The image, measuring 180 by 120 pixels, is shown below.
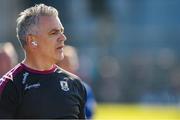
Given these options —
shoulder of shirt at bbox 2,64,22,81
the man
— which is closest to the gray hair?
the man

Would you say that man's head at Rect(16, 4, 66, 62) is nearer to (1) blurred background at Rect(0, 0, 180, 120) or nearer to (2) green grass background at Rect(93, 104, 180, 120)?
(2) green grass background at Rect(93, 104, 180, 120)

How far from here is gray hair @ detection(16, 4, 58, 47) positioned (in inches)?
240

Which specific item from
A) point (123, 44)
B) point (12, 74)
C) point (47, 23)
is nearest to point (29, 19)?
point (47, 23)

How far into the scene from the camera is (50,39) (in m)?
6.11

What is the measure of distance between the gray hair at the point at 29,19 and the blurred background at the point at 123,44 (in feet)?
61.0

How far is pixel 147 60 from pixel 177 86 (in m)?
2.32

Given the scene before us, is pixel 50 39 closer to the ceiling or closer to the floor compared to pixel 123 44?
closer to the ceiling

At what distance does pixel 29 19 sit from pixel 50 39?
22 centimetres

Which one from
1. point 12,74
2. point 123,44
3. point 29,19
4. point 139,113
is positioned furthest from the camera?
point 123,44

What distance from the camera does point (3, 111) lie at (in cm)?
579

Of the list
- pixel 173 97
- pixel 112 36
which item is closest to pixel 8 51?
pixel 173 97

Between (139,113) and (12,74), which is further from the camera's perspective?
(139,113)

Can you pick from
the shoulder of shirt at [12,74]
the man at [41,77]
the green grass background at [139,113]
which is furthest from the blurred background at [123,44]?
the shoulder of shirt at [12,74]

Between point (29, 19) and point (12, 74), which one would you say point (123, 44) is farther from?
point (12, 74)
